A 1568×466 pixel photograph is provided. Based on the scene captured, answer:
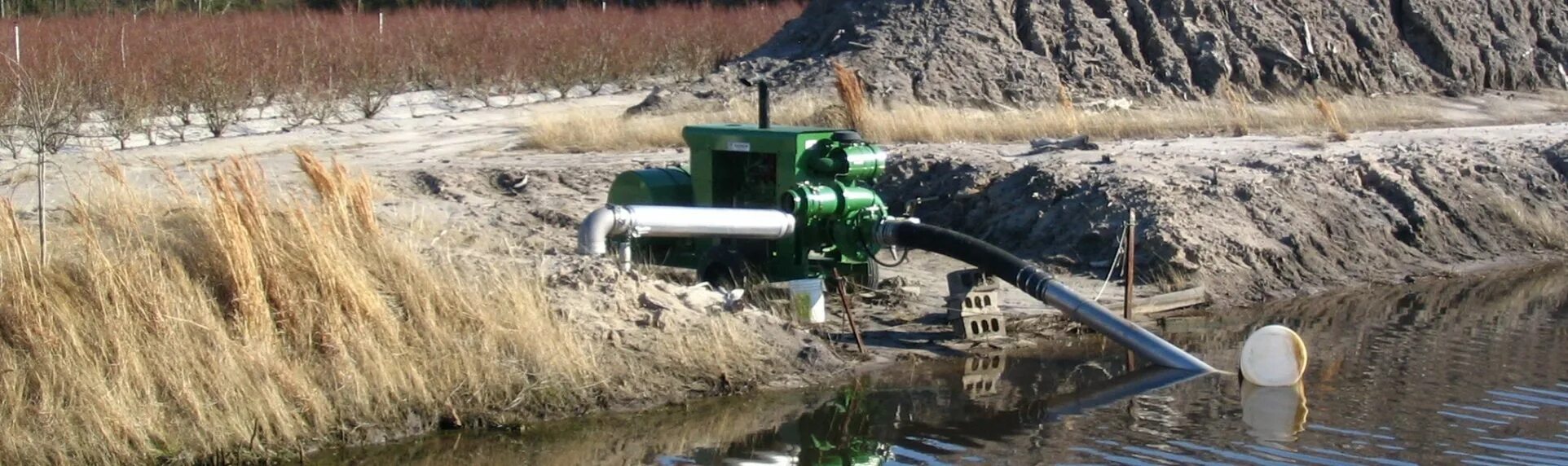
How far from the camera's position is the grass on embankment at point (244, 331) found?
27.2ft

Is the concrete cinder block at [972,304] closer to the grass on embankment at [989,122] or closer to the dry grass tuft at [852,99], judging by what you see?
the grass on embankment at [989,122]

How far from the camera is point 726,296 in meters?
10.7

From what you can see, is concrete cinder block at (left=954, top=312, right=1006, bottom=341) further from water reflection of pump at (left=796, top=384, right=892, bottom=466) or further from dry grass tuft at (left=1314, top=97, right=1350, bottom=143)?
dry grass tuft at (left=1314, top=97, right=1350, bottom=143)

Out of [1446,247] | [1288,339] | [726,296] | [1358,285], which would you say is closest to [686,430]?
[726,296]

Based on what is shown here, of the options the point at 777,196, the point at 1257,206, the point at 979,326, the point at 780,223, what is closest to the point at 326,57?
the point at 1257,206

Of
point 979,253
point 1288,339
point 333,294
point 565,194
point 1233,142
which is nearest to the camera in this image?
point 333,294

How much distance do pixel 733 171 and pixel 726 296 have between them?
7.11 ft

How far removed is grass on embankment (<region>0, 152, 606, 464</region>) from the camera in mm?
8281

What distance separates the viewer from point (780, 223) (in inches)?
459

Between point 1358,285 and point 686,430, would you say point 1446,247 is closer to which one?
point 1358,285

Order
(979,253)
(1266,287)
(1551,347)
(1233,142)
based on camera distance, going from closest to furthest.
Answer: (979,253) < (1551,347) < (1266,287) < (1233,142)

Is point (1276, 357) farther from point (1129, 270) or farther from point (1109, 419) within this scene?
point (1129, 270)

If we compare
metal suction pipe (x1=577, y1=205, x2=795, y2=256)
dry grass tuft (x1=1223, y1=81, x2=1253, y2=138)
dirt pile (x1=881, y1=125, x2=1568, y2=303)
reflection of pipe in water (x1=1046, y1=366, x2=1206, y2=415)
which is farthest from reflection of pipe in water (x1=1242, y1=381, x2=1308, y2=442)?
dry grass tuft (x1=1223, y1=81, x2=1253, y2=138)

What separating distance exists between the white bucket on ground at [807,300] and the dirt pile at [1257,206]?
319cm
